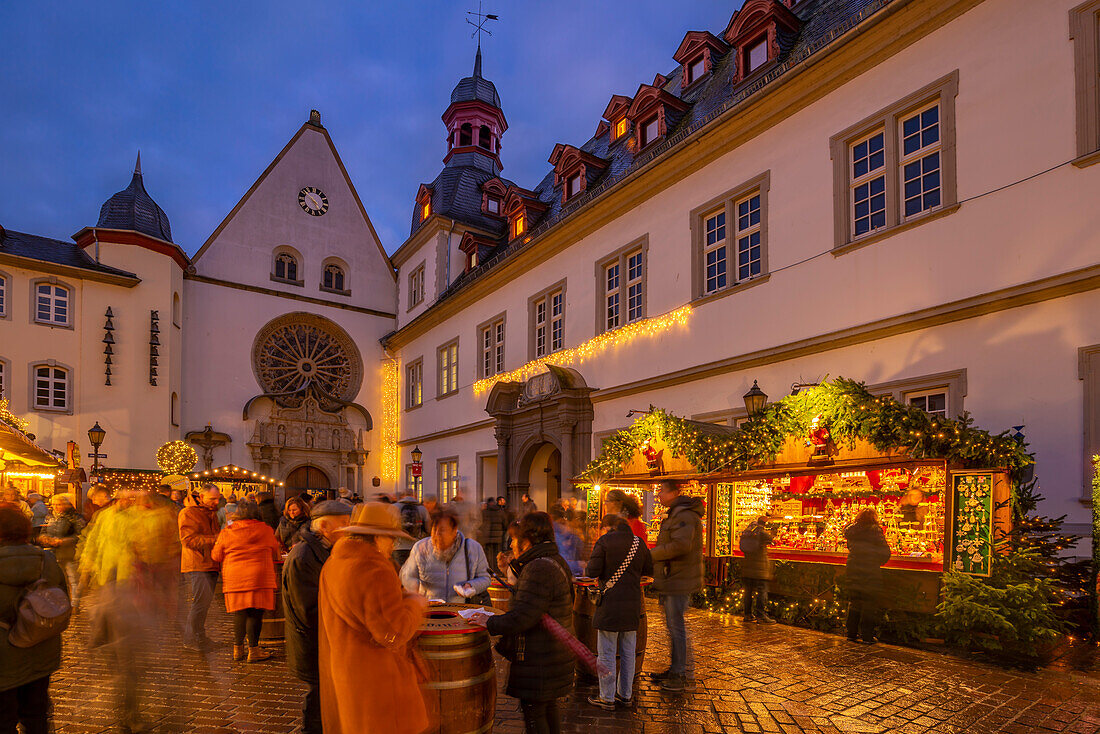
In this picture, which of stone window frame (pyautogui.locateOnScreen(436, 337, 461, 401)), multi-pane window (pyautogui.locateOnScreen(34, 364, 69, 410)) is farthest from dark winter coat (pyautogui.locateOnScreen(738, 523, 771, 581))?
multi-pane window (pyautogui.locateOnScreen(34, 364, 69, 410))

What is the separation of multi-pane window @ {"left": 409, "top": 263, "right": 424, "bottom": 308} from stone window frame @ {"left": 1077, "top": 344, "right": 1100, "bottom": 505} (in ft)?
80.4

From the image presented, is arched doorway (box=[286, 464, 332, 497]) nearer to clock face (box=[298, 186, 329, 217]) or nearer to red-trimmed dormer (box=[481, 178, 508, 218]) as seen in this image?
clock face (box=[298, 186, 329, 217])

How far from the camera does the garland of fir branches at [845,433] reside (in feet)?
26.2

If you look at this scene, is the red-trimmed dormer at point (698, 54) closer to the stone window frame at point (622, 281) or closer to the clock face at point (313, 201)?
the stone window frame at point (622, 281)

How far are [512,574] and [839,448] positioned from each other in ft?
16.3

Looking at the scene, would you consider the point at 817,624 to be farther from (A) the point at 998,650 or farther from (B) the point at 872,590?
(A) the point at 998,650

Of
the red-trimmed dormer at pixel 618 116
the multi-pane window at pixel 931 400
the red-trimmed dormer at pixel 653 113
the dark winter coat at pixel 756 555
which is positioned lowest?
the dark winter coat at pixel 756 555

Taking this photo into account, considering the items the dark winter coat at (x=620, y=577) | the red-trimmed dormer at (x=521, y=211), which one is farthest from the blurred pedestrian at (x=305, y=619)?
the red-trimmed dormer at (x=521, y=211)

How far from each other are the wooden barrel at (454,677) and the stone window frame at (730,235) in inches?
411

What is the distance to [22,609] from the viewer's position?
4.23 metres

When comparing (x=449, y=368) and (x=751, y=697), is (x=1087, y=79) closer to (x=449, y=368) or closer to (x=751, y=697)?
(x=751, y=697)

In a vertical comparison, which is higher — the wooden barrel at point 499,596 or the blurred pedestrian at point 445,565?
the blurred pedestrian at point 445,565

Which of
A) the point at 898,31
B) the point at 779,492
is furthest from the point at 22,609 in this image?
the point at 898,31

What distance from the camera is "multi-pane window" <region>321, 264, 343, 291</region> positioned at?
3130 centimetres
